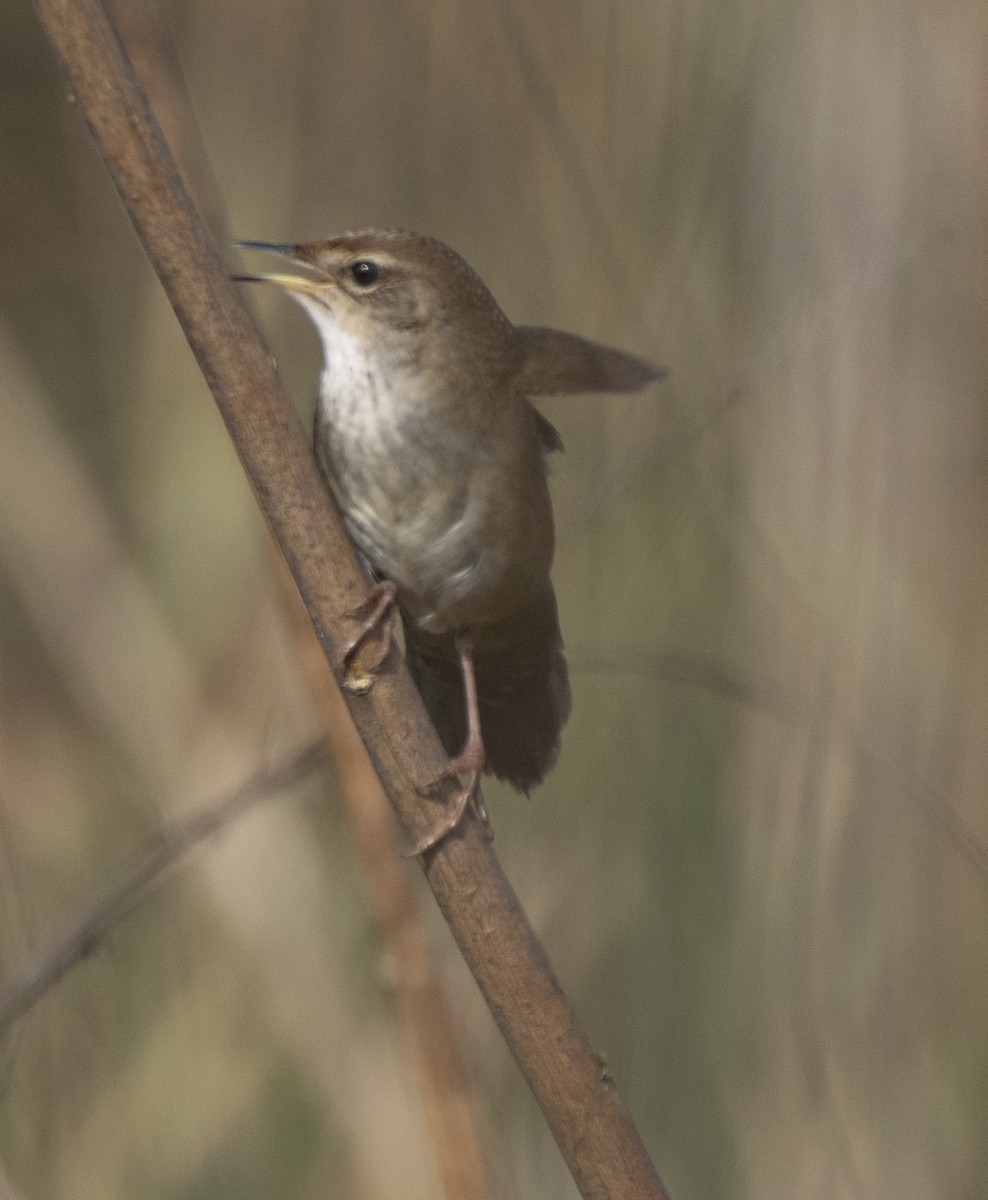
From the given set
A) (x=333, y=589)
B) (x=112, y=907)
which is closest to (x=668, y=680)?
(x=112, y=907)

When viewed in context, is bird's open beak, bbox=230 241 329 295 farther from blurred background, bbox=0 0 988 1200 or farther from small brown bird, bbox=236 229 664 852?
blurred background, bbox=0 0 988 1200

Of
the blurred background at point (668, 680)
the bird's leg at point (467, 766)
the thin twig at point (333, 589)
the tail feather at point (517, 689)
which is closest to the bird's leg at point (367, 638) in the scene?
the thin twig at point (333, 589)

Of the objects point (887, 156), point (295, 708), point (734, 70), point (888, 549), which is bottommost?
point (295, 708)

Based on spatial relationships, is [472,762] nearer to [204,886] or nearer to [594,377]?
[594,377]

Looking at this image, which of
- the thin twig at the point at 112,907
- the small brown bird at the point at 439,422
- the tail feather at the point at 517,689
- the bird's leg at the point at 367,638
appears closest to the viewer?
the bird's leg at the point at 367,638

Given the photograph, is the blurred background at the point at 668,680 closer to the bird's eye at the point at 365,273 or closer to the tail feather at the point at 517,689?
the tail feather at the point at 517,689

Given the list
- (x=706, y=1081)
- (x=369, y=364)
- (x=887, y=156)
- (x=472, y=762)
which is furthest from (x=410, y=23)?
(x=706, y=1081)
